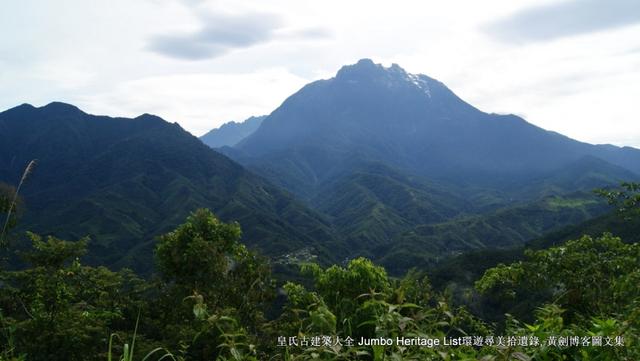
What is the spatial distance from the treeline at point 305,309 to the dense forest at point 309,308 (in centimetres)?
2

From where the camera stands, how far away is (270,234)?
179 m

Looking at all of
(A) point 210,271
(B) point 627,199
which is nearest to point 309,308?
(B) point 627,199

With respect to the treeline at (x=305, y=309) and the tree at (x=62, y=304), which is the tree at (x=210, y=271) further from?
the tree at (x=62, y=304)

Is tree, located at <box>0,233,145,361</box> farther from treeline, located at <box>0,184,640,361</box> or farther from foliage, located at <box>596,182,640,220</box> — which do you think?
foliage, located at <box>596,182,640,220</box>

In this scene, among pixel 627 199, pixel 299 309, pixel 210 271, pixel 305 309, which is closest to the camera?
pixel 299 309

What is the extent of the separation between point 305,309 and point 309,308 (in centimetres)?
246

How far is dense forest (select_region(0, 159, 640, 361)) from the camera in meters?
3.05

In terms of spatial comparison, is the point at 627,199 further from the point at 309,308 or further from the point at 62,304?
the point at 62,304

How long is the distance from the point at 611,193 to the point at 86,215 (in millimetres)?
210300

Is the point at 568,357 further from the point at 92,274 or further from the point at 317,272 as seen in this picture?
the point at 92,274

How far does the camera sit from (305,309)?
19.9 ft

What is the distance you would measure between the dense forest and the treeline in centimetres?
2

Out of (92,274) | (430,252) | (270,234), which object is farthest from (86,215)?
(92,274)

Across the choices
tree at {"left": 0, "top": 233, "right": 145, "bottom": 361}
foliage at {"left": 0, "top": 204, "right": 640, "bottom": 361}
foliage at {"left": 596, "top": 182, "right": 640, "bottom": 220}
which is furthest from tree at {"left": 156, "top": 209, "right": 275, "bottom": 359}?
foliage at {"left": 596, "top": 182, "right": 640, "bottom": 220}
